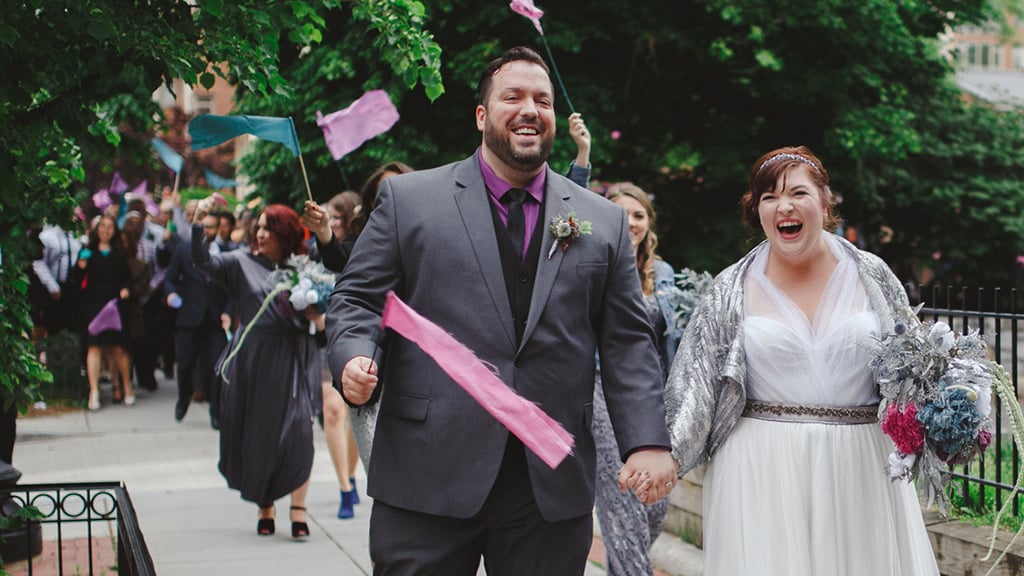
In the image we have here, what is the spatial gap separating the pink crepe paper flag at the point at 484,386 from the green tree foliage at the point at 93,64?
5.89 ft

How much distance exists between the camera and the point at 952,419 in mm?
3609

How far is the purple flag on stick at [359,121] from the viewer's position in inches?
270

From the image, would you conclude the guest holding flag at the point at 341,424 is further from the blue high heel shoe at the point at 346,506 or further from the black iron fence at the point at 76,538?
the black iron fence at the point at 76,538

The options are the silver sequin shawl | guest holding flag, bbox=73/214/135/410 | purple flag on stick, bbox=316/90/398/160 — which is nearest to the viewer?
the silver sequin shawl

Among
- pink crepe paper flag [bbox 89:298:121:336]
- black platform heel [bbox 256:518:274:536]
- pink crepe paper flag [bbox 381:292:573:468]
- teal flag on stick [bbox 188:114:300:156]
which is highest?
teal flag on stick [bbox 188:114:300:156]

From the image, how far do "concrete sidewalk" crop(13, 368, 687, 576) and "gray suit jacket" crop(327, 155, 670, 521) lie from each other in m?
3.22

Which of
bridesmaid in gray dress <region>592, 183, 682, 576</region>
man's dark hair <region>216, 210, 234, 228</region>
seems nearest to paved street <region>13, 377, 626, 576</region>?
bridesmaid in gray dress <region>592, 183, 682, 576</region>

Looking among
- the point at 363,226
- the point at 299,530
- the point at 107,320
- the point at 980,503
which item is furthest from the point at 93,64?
the point at 107,320

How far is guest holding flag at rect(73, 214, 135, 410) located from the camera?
13789mm

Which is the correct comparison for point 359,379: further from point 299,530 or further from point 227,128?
point 299,530

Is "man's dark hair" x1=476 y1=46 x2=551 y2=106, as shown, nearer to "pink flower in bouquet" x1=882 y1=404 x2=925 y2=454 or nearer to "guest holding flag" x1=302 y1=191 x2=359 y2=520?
"pink flower in bouquet" x1=882 y1=404 x2=925 y2=454

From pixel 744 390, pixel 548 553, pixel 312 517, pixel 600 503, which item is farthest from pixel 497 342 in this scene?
pixel 312 517

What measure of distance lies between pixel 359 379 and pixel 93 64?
2.31m

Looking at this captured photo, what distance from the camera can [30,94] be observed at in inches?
185
